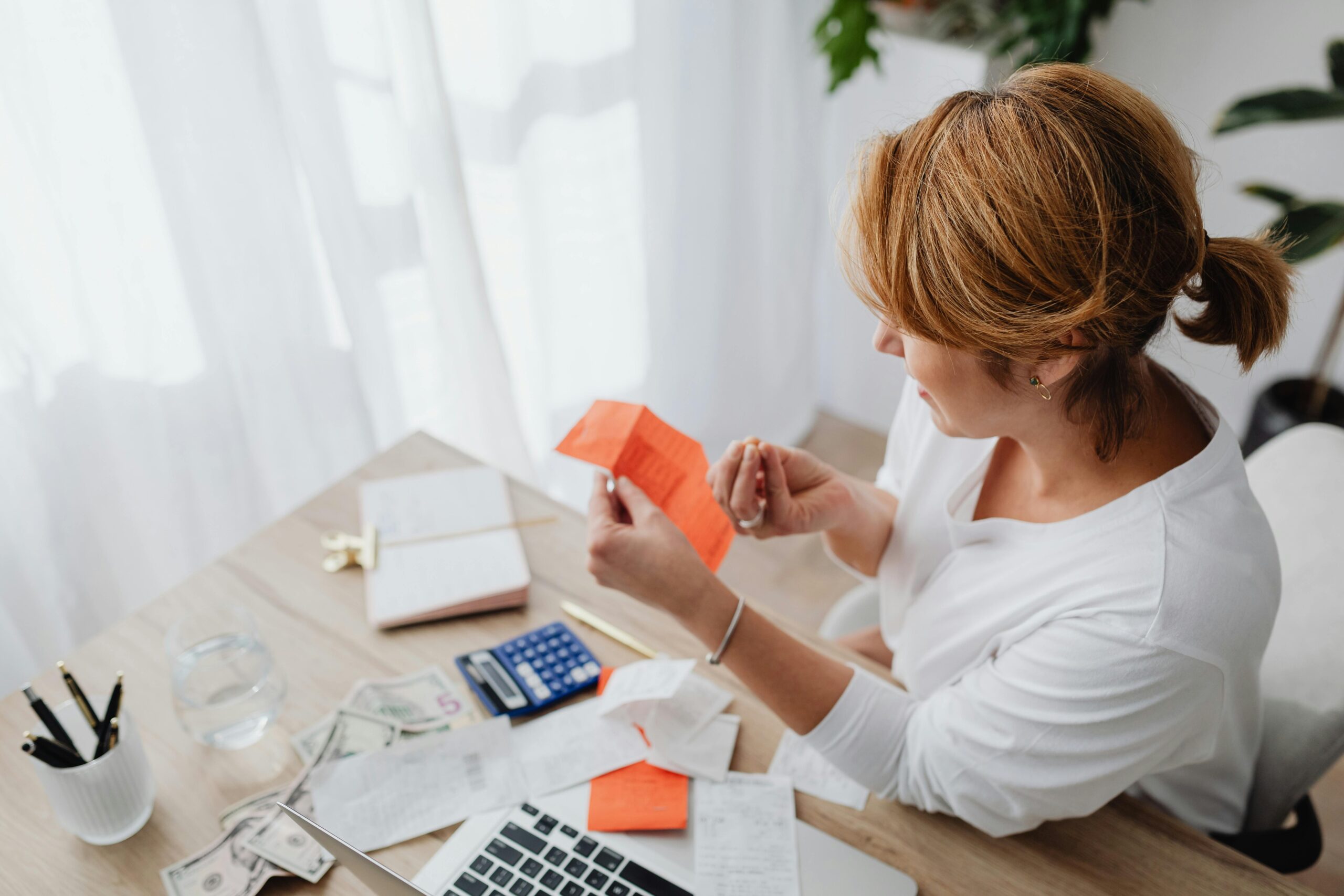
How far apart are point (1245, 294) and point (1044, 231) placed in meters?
0.26

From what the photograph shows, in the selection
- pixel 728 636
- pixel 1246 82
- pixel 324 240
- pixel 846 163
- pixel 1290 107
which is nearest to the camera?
pixel 728 636

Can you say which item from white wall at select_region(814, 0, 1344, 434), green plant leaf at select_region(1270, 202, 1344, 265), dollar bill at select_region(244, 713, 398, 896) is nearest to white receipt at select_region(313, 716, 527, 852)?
dollar bill at select_region(244, 713, 398, 896)

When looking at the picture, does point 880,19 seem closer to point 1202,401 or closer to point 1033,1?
point 1033,1

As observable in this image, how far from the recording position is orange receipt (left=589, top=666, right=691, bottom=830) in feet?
3.22

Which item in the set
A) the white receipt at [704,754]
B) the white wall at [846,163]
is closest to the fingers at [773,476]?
the white receipt at [704,754]

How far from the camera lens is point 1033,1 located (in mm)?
2273

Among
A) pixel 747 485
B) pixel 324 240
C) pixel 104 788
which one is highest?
pixel 324 240

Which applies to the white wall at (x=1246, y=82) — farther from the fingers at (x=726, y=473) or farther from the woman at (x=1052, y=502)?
the fingers at (x=726, y=473)

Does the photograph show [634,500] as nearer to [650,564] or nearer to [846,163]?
[650,564]

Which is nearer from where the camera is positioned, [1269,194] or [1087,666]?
[1087,666]

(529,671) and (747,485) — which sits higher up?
(747,485)

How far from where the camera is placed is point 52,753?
3.05ft

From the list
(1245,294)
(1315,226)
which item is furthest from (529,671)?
(1315,226)

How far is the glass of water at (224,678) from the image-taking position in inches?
40.8
